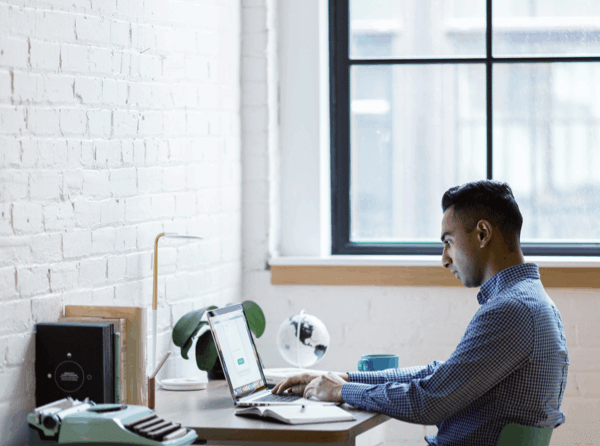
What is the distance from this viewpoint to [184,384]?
106 inches

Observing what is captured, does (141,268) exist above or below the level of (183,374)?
above

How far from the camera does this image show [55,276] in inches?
89.3

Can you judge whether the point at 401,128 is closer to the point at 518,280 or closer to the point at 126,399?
the point at 518,280

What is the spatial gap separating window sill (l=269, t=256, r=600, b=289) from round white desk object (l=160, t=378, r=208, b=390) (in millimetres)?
883

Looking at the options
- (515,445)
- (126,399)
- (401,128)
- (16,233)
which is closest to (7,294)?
(16,233)

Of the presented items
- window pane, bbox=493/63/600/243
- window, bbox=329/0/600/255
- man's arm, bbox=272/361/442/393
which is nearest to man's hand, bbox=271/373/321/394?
man's arm, bbox=272/361/442/393

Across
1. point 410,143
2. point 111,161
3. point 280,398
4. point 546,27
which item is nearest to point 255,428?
point 280,398

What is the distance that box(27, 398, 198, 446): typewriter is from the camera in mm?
1753

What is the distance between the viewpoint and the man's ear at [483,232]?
7.55 ft

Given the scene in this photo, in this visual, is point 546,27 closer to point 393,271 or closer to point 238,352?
point 393,271

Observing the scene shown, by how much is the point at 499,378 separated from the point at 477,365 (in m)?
0.06

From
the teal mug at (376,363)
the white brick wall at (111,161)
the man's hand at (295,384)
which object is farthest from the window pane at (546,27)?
the man's hand at (295,384)

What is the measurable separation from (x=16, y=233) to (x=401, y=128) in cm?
199

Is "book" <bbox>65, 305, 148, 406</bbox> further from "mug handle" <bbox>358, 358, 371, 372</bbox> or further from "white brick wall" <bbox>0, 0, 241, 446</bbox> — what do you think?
"mug handle" <bbox>358, 358, 371, 372</bbox>
